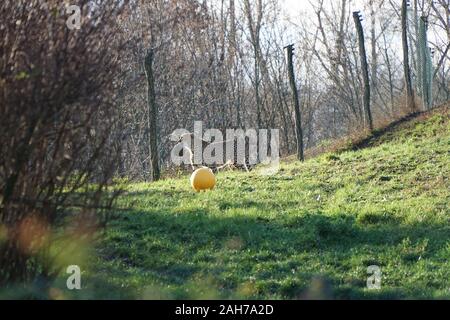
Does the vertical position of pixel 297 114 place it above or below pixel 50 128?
above

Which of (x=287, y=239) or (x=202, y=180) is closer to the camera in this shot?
(x=287, y=239)

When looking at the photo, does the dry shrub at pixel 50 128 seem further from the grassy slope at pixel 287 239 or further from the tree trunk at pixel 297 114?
the tree trunk at pixel 297 114

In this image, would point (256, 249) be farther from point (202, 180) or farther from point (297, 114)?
point (297, 114)

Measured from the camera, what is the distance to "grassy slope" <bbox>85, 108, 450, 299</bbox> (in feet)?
20.4

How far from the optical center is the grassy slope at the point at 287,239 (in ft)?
20.4

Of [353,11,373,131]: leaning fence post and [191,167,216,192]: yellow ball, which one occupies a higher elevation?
[353,11,373,131]: leaning fence post

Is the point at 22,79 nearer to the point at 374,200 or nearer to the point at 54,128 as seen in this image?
the point at 54,128

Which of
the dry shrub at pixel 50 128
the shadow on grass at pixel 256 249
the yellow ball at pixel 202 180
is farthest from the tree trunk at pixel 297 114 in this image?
the dry shrub at pixel 50 128

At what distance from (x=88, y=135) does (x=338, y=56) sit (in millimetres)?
34448

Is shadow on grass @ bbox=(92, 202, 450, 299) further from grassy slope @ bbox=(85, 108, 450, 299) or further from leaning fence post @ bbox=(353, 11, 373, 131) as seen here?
leaning fence post @ bbox=(353, 11, 373, 131)

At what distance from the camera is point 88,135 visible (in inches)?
192

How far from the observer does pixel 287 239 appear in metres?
8.12

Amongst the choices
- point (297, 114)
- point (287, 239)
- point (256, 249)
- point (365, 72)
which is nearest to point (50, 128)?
point (256, 249)

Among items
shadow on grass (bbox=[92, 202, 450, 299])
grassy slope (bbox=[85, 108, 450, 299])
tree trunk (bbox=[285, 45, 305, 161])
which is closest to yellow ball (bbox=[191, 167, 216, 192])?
grassy slope (bbox=[85, 108, 450, 299])
